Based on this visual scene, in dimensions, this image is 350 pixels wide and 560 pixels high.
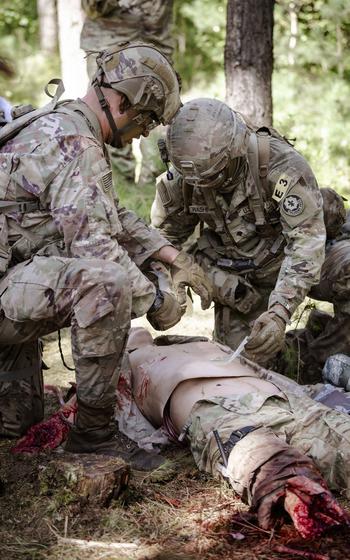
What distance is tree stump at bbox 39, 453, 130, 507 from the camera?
3184 millimetres

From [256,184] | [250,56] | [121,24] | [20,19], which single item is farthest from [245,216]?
[20,19]

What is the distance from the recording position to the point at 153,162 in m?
8.28

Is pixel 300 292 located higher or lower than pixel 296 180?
lower

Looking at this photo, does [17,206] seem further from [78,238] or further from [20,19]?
[20,19]

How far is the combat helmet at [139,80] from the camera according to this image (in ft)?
13.1

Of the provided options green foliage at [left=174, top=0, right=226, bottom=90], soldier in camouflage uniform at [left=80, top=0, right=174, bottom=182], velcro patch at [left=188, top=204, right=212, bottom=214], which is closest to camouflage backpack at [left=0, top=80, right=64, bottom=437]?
velcro patch at [left=188, top=204, right=212, bottom=214]

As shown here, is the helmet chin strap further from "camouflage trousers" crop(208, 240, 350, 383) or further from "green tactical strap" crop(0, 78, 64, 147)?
"camouflage trousers" crop(208, 240, 350, 383)

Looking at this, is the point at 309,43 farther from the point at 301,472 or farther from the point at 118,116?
the point at 301,472

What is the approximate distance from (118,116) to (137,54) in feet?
1.02

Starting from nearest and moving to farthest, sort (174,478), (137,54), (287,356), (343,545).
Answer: (343,545), (174,478), (137,54), (287,356)

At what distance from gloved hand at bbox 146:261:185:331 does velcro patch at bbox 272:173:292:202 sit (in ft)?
2.57

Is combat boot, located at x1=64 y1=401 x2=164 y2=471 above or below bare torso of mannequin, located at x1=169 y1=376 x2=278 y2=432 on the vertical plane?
below

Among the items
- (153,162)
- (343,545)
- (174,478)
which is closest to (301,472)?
(343,545)

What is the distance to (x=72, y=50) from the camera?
8.94 meters
